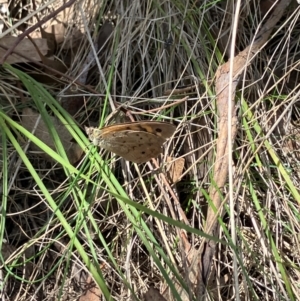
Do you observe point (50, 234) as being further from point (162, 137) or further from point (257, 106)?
point (257, 106)

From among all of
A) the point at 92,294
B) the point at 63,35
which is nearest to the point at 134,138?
the point at 92,294

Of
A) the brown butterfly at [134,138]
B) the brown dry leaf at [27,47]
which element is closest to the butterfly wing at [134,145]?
the brown butterfly at [134,138]

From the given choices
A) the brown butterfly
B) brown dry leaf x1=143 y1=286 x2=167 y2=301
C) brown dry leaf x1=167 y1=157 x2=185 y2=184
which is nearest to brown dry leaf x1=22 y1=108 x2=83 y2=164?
the brown butterfly

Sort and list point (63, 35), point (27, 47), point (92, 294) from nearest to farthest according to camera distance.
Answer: point (92, 294) → point (27, 47) → point (63, 35)

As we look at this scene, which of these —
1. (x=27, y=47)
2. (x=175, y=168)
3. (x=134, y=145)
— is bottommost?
(x=175, y=168)

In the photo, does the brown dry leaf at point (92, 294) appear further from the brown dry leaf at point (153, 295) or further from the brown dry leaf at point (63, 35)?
the brown dry leaf at point (63, 35)

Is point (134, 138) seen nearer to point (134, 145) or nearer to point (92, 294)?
point (134, 145)

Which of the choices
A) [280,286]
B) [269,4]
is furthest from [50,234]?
[269,4]
